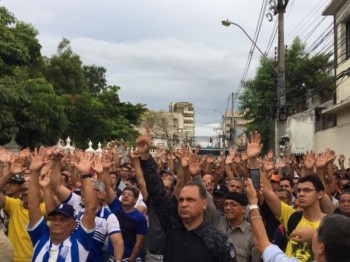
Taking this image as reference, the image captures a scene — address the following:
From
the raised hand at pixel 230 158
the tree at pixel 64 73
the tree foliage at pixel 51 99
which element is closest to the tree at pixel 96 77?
the tree foliage at pixel 51 99

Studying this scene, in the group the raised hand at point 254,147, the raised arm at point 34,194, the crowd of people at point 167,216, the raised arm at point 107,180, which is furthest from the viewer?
the raised arm at point 107,180

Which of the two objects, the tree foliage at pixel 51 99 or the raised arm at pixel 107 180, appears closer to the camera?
the raised arm at pixel 107 180

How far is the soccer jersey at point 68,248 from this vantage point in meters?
4.28

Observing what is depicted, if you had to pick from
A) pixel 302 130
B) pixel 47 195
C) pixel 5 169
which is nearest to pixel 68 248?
pixel 47 195

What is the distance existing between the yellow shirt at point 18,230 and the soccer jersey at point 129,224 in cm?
103

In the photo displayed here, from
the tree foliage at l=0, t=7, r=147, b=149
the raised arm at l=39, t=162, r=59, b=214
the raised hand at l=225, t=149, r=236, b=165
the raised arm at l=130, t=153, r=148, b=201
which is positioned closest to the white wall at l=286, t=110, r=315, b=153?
the tree foliage at l=0, t=7, r=147, b=149

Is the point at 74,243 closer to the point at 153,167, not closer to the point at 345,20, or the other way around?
the point at 153,167

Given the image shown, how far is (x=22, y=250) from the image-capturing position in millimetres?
5672

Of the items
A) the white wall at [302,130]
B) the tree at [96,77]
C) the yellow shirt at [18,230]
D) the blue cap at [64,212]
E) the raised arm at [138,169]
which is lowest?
the yellow shirt at [18,230]

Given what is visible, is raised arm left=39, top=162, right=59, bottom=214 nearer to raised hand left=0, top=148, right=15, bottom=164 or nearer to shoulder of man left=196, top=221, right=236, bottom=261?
raised hand left=0, top=148, right=15, bottom=164

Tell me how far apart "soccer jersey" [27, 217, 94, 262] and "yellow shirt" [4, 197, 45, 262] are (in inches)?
49.4

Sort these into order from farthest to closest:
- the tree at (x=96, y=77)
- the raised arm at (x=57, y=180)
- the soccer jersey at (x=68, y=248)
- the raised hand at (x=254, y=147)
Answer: the tree at (x=96, y=77), the raised arm at (x=57, y=180), the raised hand at (x=254, y=147), the soccer jersey at (x=68, y=248)

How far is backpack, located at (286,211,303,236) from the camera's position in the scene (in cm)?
503

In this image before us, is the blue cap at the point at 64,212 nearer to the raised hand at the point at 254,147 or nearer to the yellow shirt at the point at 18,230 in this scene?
the yellow shirt at the point at 18,230
